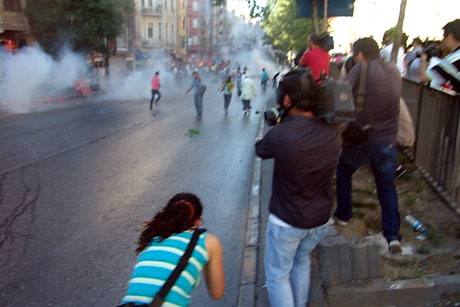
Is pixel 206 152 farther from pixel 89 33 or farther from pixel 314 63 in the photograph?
pixel 89 33

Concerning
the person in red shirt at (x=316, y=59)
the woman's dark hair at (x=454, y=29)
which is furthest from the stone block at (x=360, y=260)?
the person in red shirt at (x=316, y=59)

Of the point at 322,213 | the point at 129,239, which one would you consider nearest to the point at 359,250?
the point at 322,213

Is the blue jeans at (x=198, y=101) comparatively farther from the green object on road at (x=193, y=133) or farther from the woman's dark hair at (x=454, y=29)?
the woman's dark hair at (x=454, y=29)

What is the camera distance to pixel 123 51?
4069 centimetres

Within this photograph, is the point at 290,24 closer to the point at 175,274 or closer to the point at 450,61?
the point at 450,61

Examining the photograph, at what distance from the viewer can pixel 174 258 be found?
89.5 inches

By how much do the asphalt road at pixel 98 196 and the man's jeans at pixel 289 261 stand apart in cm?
90

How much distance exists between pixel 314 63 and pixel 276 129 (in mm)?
3492

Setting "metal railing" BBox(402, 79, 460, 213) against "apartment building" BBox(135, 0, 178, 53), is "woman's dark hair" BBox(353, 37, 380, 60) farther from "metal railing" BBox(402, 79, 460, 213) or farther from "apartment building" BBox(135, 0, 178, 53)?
"apartment building" BBox(135, 0, 178, 53)

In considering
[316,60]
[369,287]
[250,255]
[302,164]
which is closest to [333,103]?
[302,164]

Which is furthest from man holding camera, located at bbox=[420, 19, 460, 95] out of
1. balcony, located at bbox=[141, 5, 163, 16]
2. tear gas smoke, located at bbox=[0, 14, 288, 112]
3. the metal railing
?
balcony, located at bbox=[141, 5, 163, 16]

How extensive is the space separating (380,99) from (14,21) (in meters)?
24.3

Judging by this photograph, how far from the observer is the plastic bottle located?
4.44m

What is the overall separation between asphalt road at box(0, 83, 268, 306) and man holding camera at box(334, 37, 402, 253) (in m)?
1.48
